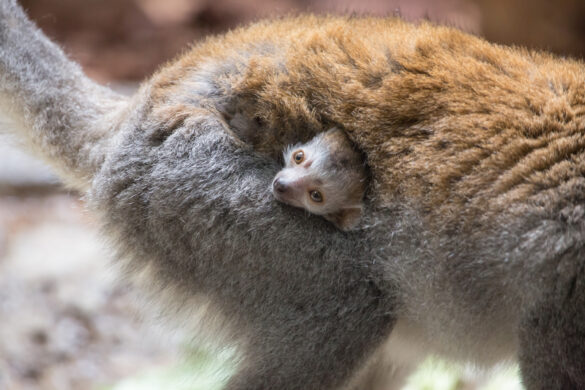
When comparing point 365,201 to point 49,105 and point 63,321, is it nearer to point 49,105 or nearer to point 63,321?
point 49,105

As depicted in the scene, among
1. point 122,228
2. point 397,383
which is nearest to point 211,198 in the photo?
point 122,228

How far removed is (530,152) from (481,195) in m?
0.26

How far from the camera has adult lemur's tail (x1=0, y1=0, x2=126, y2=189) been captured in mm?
3475

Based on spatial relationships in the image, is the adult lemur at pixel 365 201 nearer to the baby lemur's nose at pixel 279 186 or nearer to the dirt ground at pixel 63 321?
the baby lemur's nose at pixel 279 186

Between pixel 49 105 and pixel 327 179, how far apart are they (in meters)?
1.41

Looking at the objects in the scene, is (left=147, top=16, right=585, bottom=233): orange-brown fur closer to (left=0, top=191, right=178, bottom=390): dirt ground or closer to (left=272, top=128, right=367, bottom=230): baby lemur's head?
(left=272, top=128, right=367, bottom=230): baby lemur's head

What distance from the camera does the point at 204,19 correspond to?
888cm

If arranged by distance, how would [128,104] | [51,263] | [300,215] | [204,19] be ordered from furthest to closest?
1. [204,19]
2. [51,263]
3. [128,104]
4. [300,215]

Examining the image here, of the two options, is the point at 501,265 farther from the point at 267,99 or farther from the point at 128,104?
the point at 128,104

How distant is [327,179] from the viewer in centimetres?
307

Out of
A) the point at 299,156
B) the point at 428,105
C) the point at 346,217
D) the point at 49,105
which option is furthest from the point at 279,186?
the point at 49,105

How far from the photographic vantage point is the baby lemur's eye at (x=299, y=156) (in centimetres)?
309

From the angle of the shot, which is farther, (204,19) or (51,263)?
(204,19)

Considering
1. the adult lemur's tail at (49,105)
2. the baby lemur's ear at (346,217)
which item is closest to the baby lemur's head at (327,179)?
the baby lemur's ear at (346,217)
